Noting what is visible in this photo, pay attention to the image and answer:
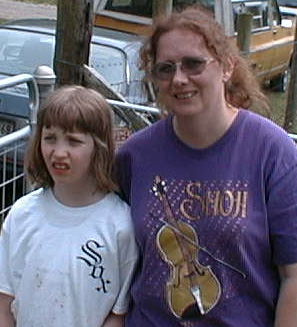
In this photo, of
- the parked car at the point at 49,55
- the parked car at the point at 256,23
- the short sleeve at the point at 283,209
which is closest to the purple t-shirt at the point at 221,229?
the short sleeve at the point at 283,209

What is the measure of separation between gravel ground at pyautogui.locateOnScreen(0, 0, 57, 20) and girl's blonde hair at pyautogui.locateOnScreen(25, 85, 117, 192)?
19.3 m

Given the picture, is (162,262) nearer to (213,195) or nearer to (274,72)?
(213,195)

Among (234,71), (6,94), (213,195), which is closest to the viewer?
(213,195)

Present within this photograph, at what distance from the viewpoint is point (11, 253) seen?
2508mm

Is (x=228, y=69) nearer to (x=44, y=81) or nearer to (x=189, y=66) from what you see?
(x=189, y=66)

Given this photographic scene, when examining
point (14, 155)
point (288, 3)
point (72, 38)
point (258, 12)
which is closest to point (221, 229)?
point (14, 155)

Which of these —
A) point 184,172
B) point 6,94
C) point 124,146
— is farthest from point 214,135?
point 6,94

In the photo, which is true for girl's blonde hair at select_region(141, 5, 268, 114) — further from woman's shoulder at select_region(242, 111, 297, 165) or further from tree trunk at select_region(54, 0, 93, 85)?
tree trunk at select_region(54, 0, 93, 85)

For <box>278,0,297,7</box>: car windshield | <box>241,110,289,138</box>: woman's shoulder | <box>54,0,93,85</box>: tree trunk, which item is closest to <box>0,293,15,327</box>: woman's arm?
<box>241,110,289,138</box>: woman's shoulder

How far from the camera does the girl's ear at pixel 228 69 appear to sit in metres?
2.36

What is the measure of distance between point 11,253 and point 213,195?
66cm

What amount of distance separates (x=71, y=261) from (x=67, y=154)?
309mm

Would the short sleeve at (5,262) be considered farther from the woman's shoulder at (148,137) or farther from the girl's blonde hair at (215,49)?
the girl's blonde hair at (215,49)

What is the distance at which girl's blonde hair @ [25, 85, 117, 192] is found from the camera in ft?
8.00
